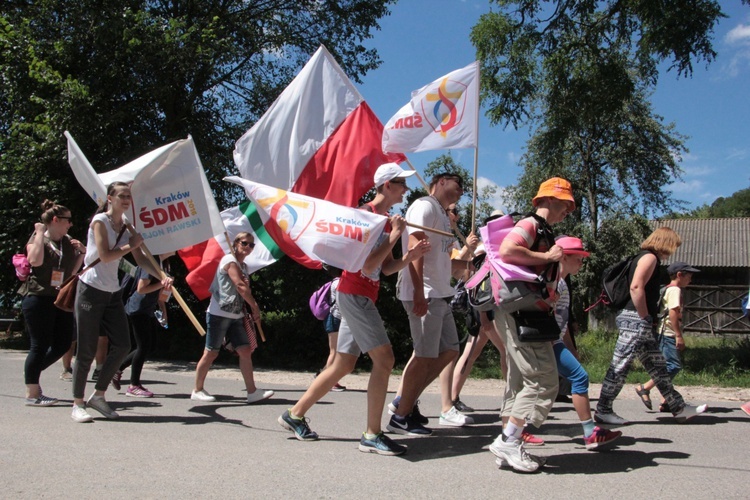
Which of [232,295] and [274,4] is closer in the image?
[232,295]

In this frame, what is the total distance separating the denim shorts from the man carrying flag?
212 centimetres

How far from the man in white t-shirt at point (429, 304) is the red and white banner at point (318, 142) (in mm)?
1119

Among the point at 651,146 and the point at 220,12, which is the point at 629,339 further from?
the point at 651,146

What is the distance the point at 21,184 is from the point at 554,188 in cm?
1091

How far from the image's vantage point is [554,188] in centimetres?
448

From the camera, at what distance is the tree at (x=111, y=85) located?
11.6 m

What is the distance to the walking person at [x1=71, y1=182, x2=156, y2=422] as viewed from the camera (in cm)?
538

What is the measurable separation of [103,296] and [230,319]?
1572 millimetres

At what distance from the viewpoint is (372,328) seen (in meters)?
4.59

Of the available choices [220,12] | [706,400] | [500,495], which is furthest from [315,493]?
[220,12]

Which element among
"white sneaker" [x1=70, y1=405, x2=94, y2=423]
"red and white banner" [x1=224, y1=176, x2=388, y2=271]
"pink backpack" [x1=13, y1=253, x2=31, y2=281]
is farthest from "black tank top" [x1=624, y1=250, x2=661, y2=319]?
"pink backpack" [x1=13, y1=253, x2=31, y2=281]

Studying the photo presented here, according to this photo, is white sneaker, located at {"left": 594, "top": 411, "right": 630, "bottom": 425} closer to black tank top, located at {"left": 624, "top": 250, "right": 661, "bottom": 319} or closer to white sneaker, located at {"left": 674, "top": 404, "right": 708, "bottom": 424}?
white sneaker, located at {"left": 674, "top": 404, "right": 708, "bottom": 424}

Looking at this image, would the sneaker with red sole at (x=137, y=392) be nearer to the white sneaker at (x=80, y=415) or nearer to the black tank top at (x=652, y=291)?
the white sneaker at (x=80, y=415)

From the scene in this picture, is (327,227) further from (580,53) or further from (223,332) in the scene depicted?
(580,53)
